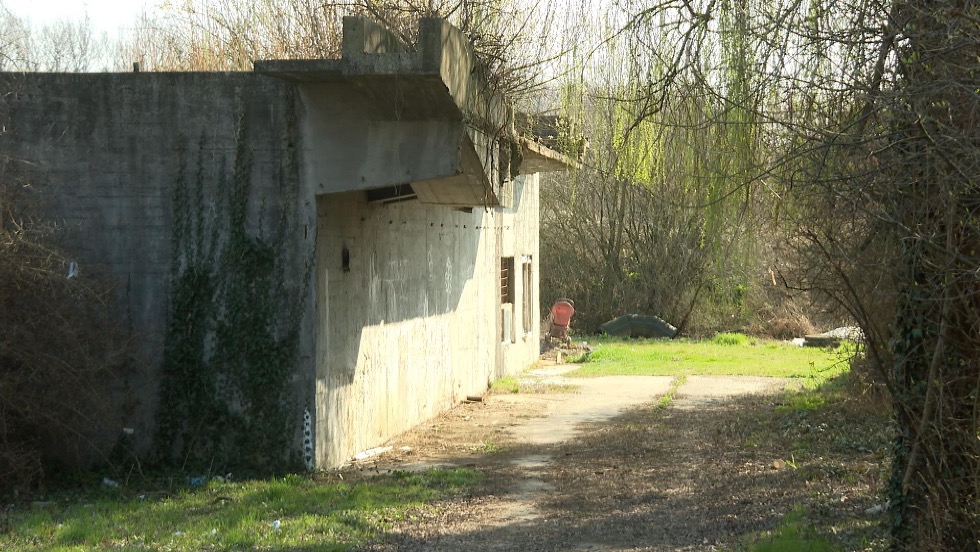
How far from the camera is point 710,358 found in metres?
26.0

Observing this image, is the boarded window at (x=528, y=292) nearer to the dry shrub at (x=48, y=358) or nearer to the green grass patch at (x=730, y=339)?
the green grass patch at (x=730, y=339)

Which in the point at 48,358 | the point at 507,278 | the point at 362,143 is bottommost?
the point at 48,358

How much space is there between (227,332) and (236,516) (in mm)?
2680

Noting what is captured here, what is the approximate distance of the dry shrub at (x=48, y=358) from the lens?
10.1 m

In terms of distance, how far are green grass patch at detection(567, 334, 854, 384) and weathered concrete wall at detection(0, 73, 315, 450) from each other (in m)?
11.5

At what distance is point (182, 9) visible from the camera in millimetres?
16516

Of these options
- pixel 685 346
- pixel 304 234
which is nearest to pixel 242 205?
pixel 304 234

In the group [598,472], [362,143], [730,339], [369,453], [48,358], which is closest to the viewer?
[48,358]

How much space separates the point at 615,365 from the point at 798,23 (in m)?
18.0

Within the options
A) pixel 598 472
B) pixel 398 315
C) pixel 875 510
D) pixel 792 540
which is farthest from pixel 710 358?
pixel 792 540

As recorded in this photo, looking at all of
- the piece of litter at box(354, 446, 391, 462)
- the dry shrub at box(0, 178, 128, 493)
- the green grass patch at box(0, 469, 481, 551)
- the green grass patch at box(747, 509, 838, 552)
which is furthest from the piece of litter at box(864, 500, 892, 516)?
the dry shrub at box(0, 178, 128, 493)

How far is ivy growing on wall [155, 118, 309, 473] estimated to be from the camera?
36.5 ft

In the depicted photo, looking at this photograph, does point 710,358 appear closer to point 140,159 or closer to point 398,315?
point 398,315

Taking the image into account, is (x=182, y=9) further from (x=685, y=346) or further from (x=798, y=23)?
(x=685, y=346)
